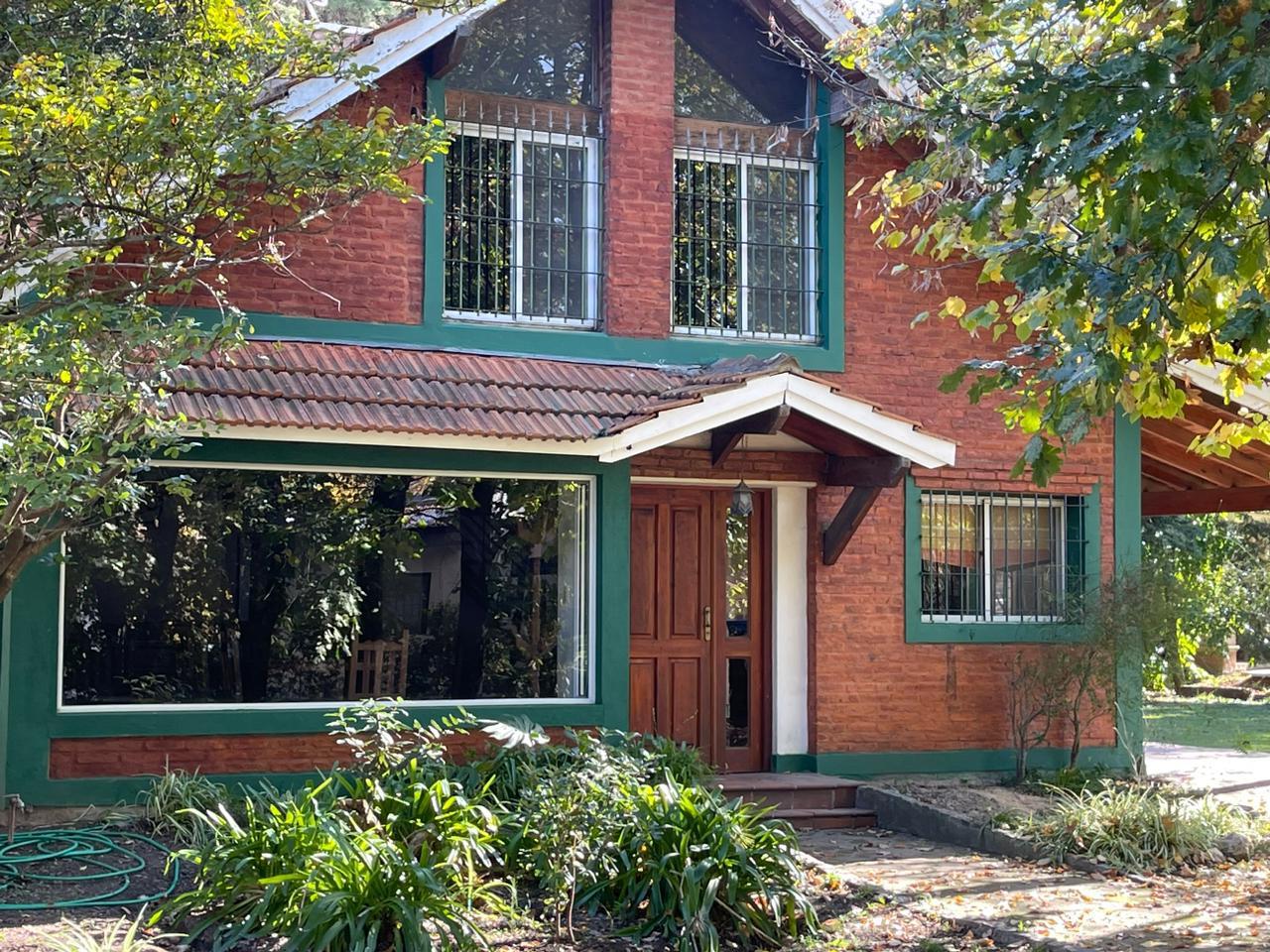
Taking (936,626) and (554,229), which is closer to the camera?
(554,229)

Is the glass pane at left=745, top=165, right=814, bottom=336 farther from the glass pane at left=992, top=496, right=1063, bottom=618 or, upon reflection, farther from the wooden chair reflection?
the wooden chair reflection

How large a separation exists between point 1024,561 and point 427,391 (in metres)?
5.64

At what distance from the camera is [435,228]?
456 inches

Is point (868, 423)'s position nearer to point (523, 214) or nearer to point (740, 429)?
point (740, 429)

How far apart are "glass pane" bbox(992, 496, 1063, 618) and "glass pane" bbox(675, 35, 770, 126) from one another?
13.1ft

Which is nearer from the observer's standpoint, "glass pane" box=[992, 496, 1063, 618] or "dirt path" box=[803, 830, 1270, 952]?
"dirt path" box=[803, 830, 1270, 952]

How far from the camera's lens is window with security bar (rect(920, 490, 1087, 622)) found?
12969 millimetres

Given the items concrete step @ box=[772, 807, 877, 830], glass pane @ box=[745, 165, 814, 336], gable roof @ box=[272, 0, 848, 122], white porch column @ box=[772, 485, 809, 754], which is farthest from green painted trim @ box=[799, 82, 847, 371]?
concrete step @ box=[772, 807, 877, 830]

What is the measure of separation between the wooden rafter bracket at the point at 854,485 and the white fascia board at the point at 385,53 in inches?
172

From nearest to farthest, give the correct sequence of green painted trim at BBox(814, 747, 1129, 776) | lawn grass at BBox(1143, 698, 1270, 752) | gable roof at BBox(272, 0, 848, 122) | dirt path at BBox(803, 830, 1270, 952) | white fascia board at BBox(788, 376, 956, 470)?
dirt path at BBox(803, 830, 1270, 952) < gable roof at BBox(272, 0, 848, 122) < white fascia board at BBox(788, 376, 956, 470) < green painted trim at BBox(814, 747, 1129, 776) < lawn grass at BBox(1143, 698, 1270, 752)

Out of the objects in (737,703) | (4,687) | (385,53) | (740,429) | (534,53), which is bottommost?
(737,703)

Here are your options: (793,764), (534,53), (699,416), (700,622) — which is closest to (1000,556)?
(793,764)

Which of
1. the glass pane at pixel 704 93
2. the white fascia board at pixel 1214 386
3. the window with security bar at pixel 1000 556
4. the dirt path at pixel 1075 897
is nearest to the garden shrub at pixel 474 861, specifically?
the dirt path at pixel 1075 897

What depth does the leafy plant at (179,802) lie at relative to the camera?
909cm
